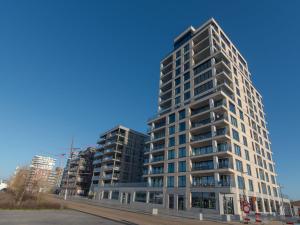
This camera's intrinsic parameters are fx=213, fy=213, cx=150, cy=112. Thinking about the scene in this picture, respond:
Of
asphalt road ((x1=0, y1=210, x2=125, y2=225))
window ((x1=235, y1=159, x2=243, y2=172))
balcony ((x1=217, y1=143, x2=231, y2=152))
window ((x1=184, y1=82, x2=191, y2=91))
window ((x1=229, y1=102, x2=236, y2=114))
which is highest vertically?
window ((x1=184, y1=82, x2=191, y2=91))

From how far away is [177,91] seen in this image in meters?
66.0

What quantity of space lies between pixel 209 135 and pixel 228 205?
15.1 m

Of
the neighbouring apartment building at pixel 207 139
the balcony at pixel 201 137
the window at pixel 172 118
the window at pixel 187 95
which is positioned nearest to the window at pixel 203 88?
the neighbouring apartment building at pixel 207 139

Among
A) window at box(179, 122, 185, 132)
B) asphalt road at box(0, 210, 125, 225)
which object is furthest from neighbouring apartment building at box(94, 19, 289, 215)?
asphalt road at box(0, 210, 125, 225)

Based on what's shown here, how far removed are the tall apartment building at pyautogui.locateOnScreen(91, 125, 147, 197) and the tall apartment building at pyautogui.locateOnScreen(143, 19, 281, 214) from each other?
2226 cm

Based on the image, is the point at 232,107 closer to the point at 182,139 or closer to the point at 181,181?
the point at 182,139

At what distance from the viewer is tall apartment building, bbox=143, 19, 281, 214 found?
4397 centimetres

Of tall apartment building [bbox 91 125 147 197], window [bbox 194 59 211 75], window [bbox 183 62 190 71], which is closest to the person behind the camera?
window [bbox 194 59 211 75]

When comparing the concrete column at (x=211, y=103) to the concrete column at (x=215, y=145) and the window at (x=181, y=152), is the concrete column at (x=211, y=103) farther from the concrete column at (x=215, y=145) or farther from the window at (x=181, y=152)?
the window at (x=181, y=152)

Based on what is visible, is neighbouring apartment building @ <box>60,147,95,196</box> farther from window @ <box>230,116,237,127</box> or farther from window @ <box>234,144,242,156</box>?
window @ <box>230,116,237,127</box>

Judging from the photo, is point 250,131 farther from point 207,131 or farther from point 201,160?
point 201,160

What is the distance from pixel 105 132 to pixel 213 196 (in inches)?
2509

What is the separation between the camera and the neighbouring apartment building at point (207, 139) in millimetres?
44094

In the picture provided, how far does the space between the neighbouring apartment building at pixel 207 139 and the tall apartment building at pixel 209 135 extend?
0.60ft
